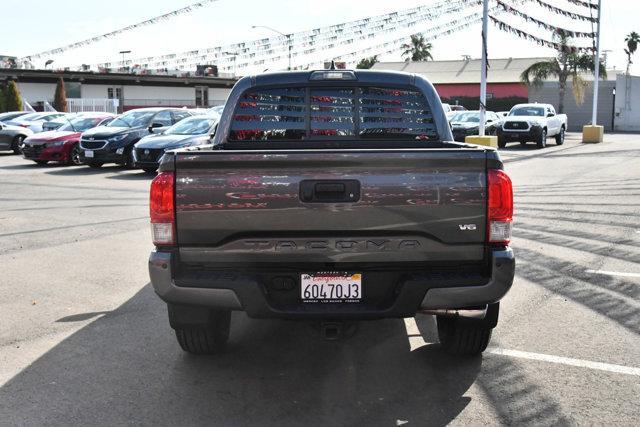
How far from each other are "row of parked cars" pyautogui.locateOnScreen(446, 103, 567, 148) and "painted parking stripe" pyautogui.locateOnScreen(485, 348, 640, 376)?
72.0 feet

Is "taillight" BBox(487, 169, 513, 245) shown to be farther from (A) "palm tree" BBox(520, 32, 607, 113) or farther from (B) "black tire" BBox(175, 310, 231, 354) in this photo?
(A) "palm tree" BBox(520, 32, 607, 113)

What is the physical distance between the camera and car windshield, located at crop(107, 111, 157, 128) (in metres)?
19.7

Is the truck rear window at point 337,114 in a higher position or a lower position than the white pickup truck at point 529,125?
higher

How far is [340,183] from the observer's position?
12.6ft

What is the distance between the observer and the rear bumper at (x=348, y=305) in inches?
154

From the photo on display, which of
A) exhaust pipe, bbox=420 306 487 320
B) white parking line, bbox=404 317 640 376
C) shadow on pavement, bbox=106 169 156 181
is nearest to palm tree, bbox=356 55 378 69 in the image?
shadow on pavement, bbox=106 169 156 181

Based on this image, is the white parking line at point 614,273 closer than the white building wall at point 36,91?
Yes

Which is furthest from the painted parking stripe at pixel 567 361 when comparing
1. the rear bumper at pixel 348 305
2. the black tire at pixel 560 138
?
the black tire at pixel 560 138

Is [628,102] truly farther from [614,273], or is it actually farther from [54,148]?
[614,273]

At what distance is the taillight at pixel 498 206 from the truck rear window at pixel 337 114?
1483 millimetres

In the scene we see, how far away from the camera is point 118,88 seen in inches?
2388

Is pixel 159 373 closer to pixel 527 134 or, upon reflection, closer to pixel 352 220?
pixel 352 220

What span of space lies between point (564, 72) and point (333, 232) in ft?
162

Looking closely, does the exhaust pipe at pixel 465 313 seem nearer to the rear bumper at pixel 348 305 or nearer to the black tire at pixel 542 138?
the rear bumper at pixel 348 305
